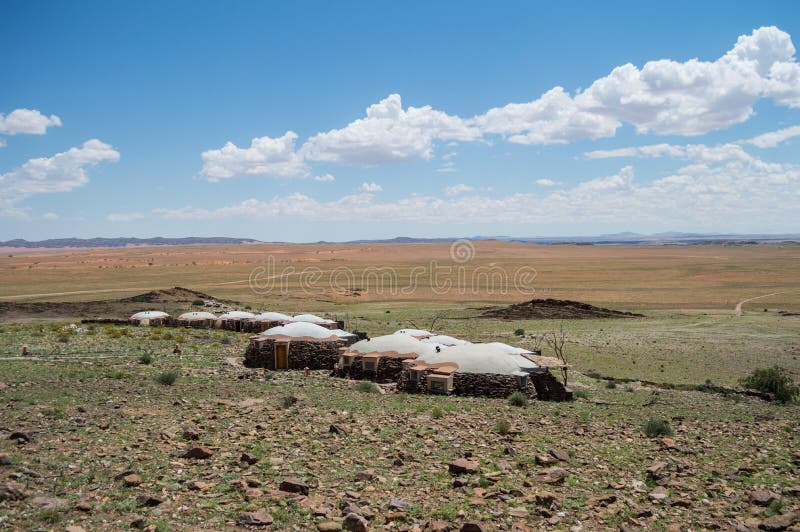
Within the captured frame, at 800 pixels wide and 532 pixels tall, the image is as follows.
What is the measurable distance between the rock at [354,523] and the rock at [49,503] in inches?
171

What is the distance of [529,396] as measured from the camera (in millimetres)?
21438

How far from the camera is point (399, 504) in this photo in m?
10.3

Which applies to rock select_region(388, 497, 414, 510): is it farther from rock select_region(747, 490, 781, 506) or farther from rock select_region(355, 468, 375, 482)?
rock select_region(747, 490, 781, 506)

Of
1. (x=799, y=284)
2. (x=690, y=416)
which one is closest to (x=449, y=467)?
(x=690, y=416)

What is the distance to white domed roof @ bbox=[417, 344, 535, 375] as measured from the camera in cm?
2208

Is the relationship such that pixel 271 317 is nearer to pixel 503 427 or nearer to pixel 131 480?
pixel 503 427

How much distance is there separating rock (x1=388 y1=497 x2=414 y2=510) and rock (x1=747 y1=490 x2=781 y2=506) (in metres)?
6.27

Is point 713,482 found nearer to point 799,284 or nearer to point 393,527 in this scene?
point 393,527

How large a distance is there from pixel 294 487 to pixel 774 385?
70.2 feet

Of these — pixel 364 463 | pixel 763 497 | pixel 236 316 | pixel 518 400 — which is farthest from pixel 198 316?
pixel 763 497

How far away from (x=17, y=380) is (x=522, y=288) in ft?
252

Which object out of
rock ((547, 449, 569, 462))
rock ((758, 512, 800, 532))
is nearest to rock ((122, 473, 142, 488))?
rock ((547, 449, 569, 462))

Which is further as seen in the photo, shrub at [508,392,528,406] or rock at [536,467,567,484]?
shrub at [508,392,528,406]

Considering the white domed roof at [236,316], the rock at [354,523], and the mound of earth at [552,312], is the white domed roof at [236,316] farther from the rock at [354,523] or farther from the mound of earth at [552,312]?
the rock at [354,523]
